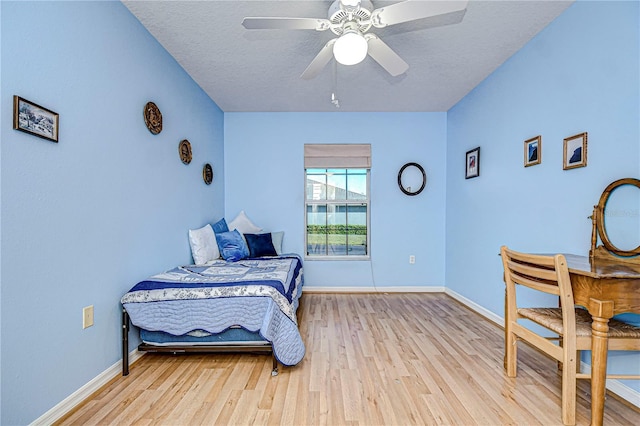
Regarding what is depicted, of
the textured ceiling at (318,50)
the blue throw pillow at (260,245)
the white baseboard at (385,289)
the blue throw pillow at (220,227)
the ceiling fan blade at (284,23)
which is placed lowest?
the white baseboard at (385,289)

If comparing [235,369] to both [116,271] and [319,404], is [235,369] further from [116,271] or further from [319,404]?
[116,271]

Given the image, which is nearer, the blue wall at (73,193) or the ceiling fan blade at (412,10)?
the blue wall at (73,193)

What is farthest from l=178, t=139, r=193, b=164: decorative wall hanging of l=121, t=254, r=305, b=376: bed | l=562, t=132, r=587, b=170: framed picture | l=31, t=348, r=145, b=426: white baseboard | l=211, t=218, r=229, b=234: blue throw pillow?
l=562, t=132, r=587, b=170: framed picture

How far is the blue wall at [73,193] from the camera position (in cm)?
140

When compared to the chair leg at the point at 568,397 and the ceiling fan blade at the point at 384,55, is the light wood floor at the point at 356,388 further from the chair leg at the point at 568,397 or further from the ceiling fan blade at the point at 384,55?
the ceiling fan blade at the point at 384,55

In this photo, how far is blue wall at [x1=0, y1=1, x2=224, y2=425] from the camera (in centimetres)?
140

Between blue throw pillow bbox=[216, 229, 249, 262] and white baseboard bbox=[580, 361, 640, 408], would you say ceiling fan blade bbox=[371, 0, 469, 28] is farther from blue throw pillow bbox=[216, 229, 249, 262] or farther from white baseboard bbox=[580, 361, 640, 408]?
blue throw pillow bbox=[216, 229, 249, 262]

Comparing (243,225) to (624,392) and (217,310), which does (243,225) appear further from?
(624,392)

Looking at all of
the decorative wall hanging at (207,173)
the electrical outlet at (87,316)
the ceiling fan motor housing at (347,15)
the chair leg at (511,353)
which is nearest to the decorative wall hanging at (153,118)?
the decorative wall hanging at (207,173)

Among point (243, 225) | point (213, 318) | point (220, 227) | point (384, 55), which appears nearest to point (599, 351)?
point (384, 55)

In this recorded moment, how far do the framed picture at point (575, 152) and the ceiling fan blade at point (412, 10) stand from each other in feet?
4.09

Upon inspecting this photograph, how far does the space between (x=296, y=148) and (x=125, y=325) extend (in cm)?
300

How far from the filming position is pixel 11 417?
138cm

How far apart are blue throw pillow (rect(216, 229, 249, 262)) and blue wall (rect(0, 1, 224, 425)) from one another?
0.82 metres
